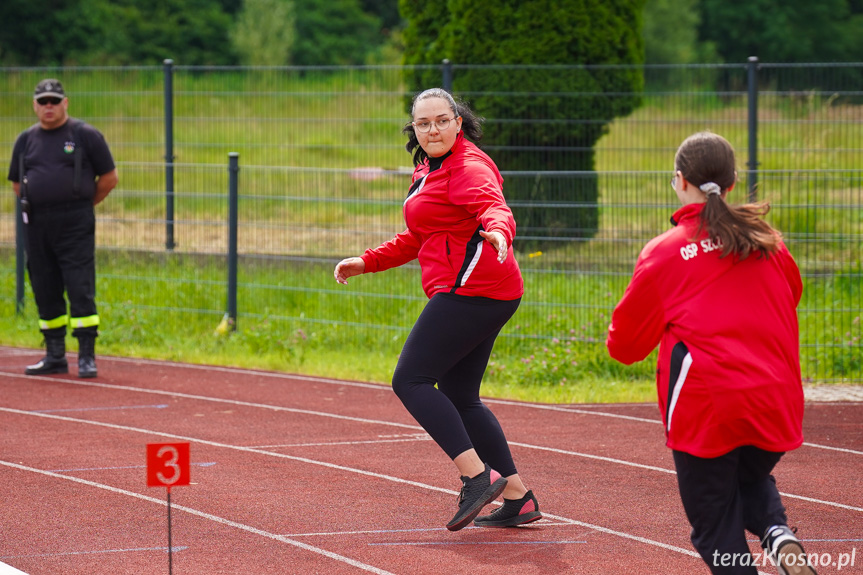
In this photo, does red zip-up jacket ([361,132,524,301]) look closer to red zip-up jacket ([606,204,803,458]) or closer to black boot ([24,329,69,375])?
red zip-up jacket ([606,204,803,458])

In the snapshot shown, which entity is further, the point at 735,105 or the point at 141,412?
the point at 735,105

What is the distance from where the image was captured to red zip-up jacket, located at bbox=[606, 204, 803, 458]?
11.9 ft

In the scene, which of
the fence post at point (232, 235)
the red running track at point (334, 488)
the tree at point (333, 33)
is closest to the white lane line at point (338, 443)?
the red running track at point (334, 488)

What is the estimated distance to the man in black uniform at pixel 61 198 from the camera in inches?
366

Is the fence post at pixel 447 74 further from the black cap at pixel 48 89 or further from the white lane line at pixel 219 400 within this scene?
the white lane line at pixel 219 400

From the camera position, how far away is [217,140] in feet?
44.6

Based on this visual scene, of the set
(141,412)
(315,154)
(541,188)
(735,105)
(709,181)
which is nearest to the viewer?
(709,181)

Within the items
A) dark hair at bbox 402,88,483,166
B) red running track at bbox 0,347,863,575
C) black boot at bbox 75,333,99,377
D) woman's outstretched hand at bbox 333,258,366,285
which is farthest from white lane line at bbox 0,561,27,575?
black boot at bbox 75,333,99,377

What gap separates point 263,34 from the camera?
157 feet

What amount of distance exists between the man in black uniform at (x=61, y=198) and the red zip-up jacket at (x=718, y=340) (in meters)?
6.53

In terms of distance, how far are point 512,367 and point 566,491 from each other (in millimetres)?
3662

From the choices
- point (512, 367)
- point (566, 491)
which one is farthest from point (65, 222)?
point (566, 491)

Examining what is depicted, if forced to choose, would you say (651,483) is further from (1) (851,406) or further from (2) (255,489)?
(1) (851,406)

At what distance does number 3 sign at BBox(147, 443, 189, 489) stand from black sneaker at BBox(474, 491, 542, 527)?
1767 mm
